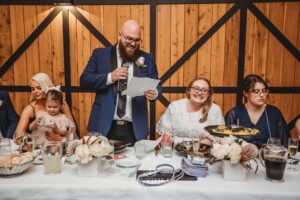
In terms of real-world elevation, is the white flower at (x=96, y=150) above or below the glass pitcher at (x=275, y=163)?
above

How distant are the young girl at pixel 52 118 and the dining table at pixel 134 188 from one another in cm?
86

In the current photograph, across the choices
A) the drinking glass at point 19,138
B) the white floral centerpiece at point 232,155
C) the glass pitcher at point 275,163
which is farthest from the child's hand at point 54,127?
the glass pitcher at point 275,163

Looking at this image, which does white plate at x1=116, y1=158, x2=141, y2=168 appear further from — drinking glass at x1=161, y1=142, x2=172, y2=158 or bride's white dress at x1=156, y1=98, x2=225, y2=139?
bride's white dress at x1=156, y1=98, x2=225, y2=139

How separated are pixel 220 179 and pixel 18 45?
411 cm

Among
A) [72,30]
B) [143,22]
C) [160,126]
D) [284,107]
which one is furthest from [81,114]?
[284,107]

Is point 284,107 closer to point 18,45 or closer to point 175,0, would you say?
point 175,0

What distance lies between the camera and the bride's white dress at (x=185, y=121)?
2822 mm

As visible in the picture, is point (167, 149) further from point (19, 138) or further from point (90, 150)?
point (19, 138)

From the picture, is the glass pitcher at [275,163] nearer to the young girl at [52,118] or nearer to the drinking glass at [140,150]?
the drinking glass at [140,150]

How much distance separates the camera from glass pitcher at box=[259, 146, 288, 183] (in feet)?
5.62

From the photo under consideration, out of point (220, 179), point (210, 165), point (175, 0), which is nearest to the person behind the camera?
point (220, 179)

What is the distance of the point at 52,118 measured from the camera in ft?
10.0

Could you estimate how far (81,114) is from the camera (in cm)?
477

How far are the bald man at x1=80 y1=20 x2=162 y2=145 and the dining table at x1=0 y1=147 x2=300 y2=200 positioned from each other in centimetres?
107
